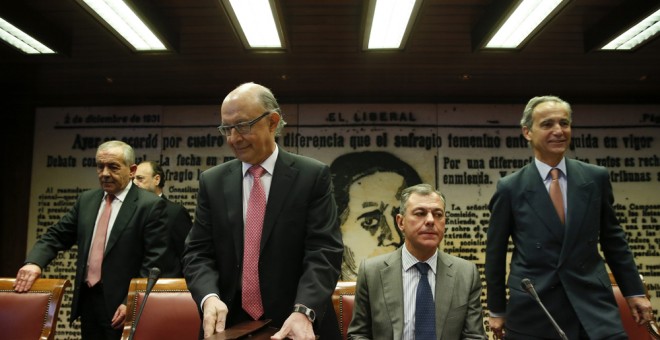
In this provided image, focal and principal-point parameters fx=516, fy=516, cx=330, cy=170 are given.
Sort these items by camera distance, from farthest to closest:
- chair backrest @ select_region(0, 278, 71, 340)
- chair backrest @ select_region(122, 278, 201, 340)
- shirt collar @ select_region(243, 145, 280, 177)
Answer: chair backrest @ select_region(0, 278, 71, 340), chair backrest @ select_region(122, 278, 201, 340), shirt collar @ select_region(243, 145, 280, 177)

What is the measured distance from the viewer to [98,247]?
307 cm

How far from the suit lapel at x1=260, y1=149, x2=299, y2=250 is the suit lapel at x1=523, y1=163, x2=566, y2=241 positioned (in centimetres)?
117

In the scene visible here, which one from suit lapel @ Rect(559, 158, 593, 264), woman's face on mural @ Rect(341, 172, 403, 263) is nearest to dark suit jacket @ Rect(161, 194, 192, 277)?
Result: woman's face on mural @ Rect(341, 172, 403, 263)

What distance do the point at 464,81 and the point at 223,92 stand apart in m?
2.44

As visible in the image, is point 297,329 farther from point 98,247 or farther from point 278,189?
point 98,247

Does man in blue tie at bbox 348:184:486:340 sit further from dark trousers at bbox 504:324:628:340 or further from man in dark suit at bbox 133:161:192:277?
man in dark suit at bbox 133:161:192:277

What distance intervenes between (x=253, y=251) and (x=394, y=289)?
925 mm

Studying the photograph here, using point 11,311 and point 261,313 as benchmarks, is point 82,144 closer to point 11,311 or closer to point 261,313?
point 11,311

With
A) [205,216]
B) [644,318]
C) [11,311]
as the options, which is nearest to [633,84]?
[644,318]

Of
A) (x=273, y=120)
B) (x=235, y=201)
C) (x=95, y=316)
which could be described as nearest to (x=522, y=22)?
(x=273, y=120)

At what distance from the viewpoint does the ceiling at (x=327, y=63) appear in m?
3.59

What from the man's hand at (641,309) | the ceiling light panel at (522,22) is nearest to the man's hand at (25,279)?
the man's hand at (641,309)

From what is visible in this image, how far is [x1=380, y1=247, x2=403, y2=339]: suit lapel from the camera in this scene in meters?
2.25

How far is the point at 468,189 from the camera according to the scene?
532cm
